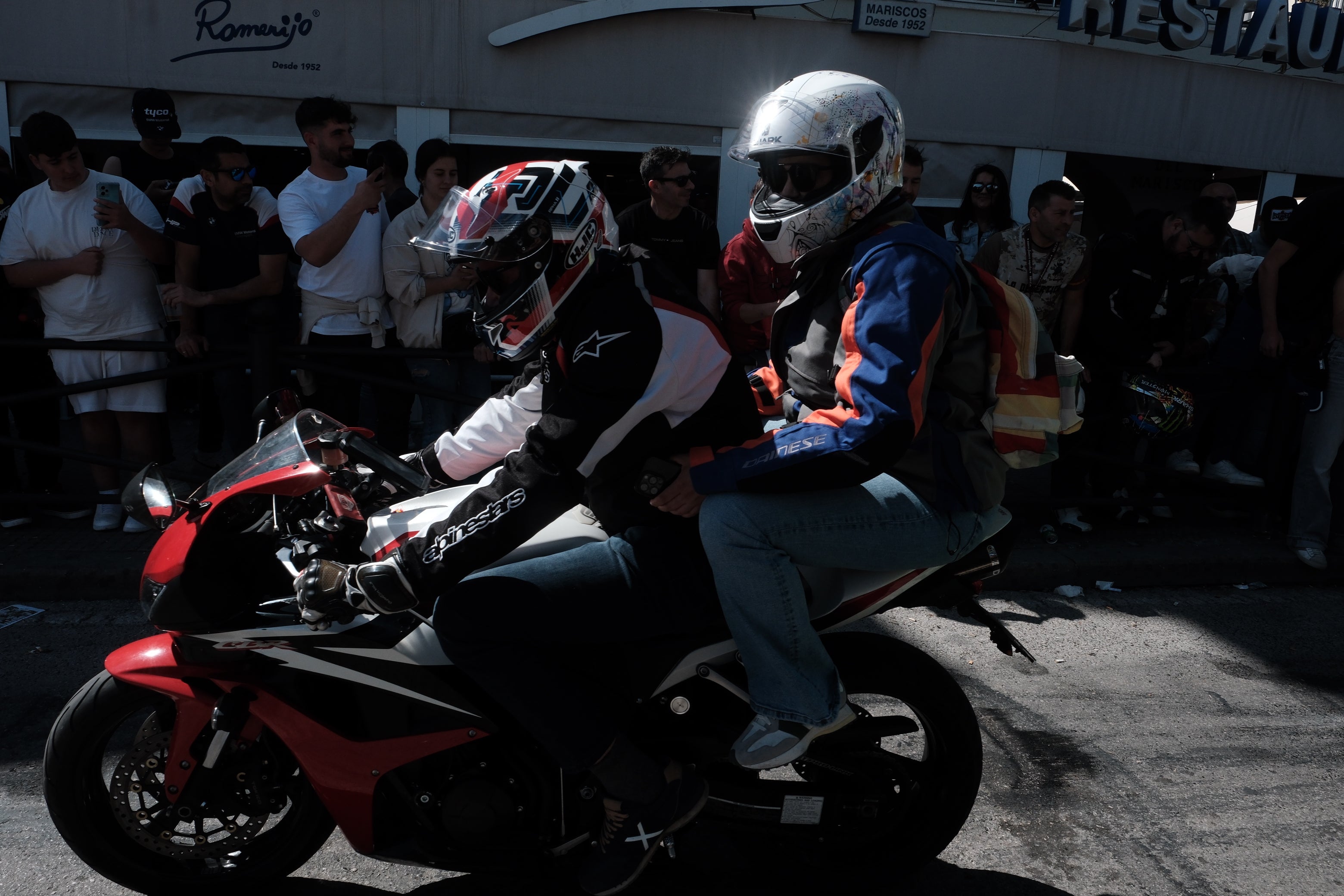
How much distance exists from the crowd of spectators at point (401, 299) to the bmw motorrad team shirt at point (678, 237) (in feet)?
0.04

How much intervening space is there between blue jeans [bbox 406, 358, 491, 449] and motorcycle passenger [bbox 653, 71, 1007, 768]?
10.7 ft

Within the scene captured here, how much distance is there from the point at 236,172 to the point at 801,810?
175 inches

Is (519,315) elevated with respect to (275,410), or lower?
elevated

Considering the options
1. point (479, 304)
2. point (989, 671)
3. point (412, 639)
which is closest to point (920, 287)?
point (479, 304)

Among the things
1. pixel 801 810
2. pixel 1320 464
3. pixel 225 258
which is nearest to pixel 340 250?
pixel 225 258

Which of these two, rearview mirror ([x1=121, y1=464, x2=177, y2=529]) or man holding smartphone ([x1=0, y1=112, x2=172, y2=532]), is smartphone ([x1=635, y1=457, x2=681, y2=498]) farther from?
man holding smartphone ([x1=0, y1=112, x2=172, y2=532])

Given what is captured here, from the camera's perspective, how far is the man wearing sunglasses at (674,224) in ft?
20.3

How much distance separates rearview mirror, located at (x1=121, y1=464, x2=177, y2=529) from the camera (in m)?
2.52

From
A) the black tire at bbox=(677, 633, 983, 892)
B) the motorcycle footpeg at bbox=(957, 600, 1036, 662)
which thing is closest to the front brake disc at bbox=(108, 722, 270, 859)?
the black tire at bbox=(677, 633, 983, 892)

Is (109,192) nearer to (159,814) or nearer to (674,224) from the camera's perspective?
(674,224)

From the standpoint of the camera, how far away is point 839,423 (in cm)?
234

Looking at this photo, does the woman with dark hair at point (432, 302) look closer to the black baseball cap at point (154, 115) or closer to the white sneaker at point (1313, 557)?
the black baseball cap at point (154, 115)

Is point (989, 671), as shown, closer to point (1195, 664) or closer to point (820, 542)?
point (1195, 664)

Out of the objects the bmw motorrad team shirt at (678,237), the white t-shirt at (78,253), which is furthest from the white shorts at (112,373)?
the bmw motorrad team shirt at (678,237)
